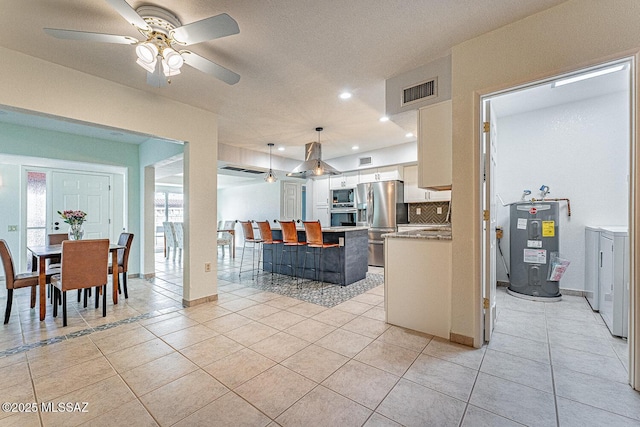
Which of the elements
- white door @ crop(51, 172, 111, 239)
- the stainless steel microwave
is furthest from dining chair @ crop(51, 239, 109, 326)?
the stainless steel microwave

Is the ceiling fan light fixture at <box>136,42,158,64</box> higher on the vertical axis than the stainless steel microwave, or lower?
higher

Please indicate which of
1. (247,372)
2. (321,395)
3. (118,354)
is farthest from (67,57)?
(321,395)

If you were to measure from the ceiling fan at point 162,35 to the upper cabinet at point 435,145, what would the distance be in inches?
71.1

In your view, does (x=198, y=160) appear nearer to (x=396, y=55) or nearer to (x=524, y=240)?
(x=396, y=55)

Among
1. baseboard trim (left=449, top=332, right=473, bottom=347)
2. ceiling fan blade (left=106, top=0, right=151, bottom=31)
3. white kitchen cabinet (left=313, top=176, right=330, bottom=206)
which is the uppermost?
ceiling fan blade (left=106, top=0, right=151, bottom=31)

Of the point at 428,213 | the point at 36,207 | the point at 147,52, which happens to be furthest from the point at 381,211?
the point at 36,207

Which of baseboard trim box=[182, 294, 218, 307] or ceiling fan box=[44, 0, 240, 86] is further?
baseboard trim box=[182, 294, 218, 307]

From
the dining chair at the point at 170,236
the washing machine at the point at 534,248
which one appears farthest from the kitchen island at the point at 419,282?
the dining chair at the point at 170,236

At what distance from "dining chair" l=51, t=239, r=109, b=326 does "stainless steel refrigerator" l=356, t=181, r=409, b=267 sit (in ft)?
15.1

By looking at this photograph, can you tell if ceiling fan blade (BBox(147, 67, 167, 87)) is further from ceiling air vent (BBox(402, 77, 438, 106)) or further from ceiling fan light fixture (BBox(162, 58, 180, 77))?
ceiling air vent (BBox(402, 77, 438, 106))

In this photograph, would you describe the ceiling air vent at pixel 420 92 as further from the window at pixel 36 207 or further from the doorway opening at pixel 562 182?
the window at pixel 36 207

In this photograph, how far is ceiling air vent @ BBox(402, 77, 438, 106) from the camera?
2559 millimetres

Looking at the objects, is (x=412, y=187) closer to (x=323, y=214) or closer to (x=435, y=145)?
(x=323, y=214)

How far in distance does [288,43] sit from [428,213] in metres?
4.65
